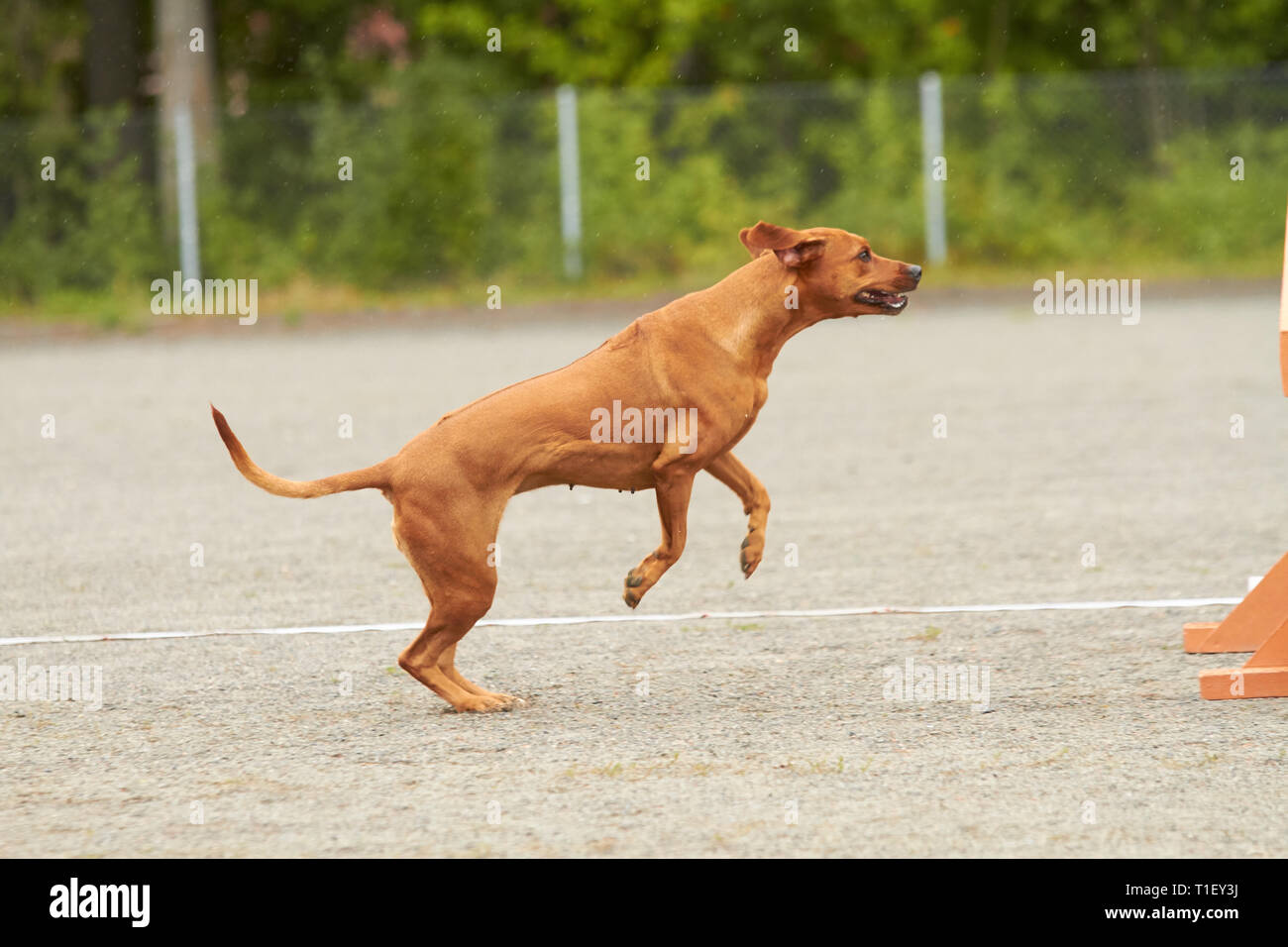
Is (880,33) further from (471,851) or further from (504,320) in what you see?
(471,851)

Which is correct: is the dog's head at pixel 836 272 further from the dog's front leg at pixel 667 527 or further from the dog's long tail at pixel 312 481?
the dog's long tail at pixel 312 481

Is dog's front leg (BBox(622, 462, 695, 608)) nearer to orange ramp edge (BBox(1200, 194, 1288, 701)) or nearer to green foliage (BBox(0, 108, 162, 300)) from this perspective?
orange ramp edge (BBox(1200, 194, 1288, 701))

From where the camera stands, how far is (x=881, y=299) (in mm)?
A: 5926

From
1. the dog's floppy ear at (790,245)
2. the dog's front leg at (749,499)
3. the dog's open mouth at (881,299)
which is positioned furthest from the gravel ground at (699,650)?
the dog's floppy ear at (790,245)

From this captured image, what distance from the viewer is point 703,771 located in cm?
515

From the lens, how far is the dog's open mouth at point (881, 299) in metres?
5.91

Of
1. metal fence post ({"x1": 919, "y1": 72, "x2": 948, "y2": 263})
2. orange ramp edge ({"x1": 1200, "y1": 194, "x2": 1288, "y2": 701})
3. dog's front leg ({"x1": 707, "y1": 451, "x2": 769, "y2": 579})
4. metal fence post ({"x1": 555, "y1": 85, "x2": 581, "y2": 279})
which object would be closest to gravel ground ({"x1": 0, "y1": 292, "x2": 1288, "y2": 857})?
orange ramp edge ({"x1": 1200, "y1": 194, "x2": 1288, "y2": 701})

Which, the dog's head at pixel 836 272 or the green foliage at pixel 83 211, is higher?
the green foliage at pixel 83 211

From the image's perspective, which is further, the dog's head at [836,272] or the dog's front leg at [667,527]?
the dog's head at [836,272]

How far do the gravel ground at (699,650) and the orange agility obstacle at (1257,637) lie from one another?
0.26 feet

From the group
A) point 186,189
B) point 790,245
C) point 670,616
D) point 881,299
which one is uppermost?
point 186,189

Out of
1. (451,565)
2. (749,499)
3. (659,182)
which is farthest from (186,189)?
(451,565)

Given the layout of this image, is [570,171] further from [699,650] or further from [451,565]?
[451,565]

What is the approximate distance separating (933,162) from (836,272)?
19.1 meters
